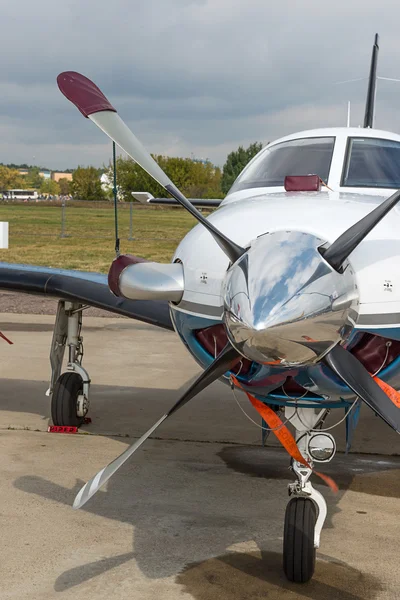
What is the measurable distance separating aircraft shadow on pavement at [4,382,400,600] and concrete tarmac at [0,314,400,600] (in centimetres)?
1

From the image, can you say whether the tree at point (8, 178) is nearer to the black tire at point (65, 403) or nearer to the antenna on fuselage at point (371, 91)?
the antenna on fuselage at point (371, 91)

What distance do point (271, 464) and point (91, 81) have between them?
150 inches

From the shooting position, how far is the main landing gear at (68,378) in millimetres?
8352

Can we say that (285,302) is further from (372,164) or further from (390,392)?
(372,164)

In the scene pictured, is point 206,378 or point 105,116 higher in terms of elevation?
point 105,116

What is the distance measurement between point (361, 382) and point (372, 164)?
2242 mm

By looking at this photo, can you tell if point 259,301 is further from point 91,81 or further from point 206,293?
point 91,81

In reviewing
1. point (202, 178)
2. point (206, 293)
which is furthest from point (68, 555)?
point (202, 178)

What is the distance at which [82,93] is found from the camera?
4.85 meters

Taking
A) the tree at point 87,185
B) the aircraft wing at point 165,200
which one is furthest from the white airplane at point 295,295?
the tree at point 87,185

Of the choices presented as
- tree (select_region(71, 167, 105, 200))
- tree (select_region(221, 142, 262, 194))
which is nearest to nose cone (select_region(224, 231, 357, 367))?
tree (select_region(221, 142, 262, 194))

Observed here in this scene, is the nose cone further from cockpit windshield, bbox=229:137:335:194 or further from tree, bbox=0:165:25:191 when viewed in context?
tree, bbox=0:165:25:191

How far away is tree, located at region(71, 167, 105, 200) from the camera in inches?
4993

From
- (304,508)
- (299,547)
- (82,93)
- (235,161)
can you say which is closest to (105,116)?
(82,93)
